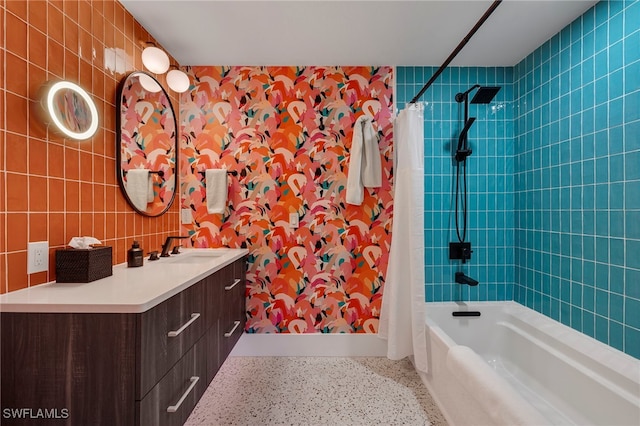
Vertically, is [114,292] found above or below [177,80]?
below

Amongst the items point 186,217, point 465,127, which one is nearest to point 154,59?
point 186,217

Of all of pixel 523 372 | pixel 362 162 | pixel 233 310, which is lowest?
pixel 523 372

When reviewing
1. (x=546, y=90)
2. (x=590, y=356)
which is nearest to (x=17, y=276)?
(x=590, y=356)


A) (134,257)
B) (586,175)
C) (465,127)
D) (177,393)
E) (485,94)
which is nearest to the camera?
(177,393)

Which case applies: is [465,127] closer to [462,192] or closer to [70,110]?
[462,192]

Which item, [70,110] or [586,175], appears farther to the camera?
[586,175]

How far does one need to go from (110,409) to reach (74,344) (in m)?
0.24

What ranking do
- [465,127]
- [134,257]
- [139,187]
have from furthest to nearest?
[465,127] → [139,187] → [134,257]

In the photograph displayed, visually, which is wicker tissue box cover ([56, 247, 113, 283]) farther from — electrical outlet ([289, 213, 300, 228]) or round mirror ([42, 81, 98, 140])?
electrical outlet ([289, 213, 300, 228])

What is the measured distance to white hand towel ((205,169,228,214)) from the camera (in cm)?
237

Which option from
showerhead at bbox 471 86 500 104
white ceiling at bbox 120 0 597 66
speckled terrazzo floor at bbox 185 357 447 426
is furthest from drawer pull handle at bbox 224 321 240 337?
showerhead at bbox 471 86 500 104

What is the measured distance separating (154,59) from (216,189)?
0.94 m

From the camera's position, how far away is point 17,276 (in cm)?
113

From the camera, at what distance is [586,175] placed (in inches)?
69.0
